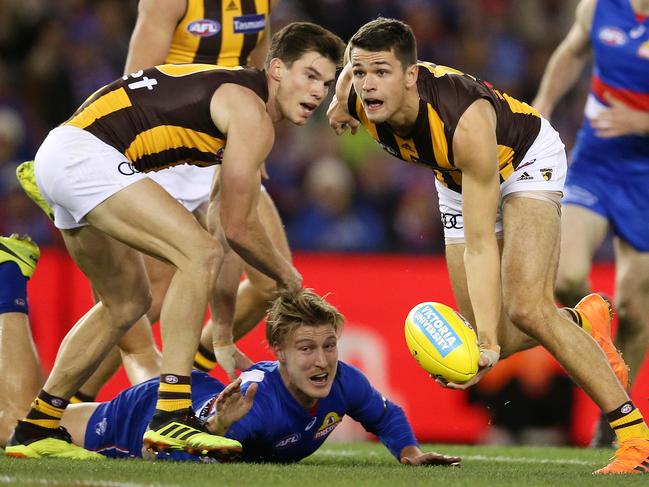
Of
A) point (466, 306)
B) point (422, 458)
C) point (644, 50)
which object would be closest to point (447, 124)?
point (466, 306)

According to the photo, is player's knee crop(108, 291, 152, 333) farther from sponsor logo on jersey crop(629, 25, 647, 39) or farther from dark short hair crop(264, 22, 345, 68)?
sponsor logo on jersey crop(629, 25, 647, 39)

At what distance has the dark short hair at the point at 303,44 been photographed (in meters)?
6.31

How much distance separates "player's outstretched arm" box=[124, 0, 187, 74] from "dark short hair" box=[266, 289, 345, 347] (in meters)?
1.93

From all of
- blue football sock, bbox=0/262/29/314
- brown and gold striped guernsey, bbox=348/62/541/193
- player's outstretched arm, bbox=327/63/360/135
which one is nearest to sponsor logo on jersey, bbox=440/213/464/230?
brown and gold striped guernsey, bbox=348/62/541/193

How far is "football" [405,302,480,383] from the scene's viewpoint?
18.3 ft

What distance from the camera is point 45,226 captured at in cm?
1098

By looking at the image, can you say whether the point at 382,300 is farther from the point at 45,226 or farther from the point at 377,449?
the point at 45,226

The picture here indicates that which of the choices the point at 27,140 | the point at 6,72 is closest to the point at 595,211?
the point at 27,140

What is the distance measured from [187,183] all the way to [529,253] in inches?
100

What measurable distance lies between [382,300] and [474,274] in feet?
12.0

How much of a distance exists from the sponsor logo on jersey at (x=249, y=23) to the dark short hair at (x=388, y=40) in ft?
6.00

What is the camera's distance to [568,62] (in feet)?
28.0

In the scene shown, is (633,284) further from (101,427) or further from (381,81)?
(101,427)

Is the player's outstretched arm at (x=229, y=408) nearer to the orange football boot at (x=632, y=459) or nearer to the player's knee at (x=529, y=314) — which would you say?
the player's knee at (x=529, y=314)
